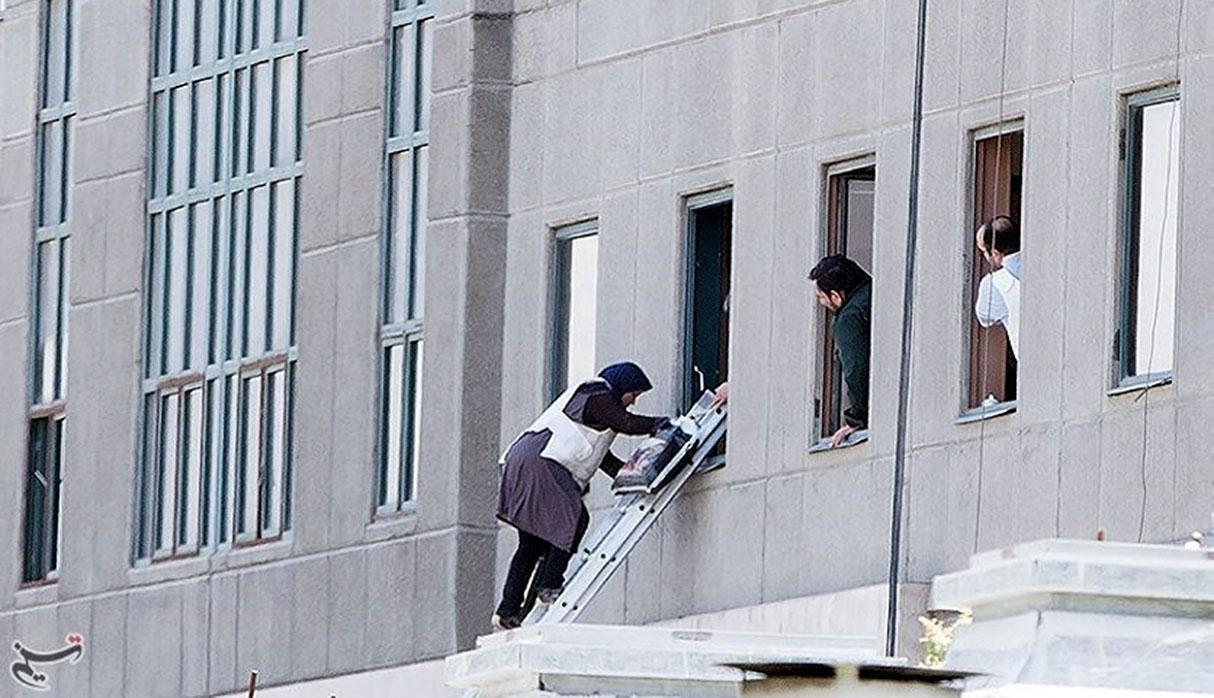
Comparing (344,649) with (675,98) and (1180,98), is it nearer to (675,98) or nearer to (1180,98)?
(675,98)

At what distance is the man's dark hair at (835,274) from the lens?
29.1 metres

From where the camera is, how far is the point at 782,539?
2997cm

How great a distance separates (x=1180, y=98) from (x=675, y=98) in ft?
20.1

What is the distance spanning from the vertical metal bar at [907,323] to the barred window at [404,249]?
667cm

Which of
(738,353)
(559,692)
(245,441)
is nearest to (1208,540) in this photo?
(738,353)

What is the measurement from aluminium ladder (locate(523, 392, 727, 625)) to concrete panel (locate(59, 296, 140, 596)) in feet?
27.6

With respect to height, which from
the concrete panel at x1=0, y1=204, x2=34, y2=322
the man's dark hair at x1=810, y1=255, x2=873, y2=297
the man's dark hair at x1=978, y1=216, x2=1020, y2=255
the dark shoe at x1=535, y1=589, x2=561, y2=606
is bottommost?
the dark shoe at x1=535, y1=589, x2=561, y2=606

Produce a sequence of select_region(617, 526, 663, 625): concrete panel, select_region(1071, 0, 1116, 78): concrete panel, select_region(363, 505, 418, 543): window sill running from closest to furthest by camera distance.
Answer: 1. select_region(1071, 0, 1116, 78): concrete panel
2. select_region(617, 526, 663, 625): concrete panel
3. select_region(363, 505, 418, 543): window sill

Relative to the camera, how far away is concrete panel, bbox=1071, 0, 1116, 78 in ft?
88.3

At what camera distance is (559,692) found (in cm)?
1691

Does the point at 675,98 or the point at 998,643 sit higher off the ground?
the point at 675,98

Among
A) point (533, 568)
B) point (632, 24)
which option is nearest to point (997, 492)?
point (533, 568)

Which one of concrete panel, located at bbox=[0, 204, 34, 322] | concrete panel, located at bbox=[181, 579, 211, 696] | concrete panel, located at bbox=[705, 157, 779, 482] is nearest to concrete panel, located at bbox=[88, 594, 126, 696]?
concrete panel, located at bbox=[181, 579, 211, 696]

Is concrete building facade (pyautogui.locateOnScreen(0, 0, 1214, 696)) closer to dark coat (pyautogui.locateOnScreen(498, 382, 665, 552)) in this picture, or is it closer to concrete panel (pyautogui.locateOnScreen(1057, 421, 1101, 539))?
concrete panel (pyautogui.locateOnScreen(1057, 421, 1101, 539))
